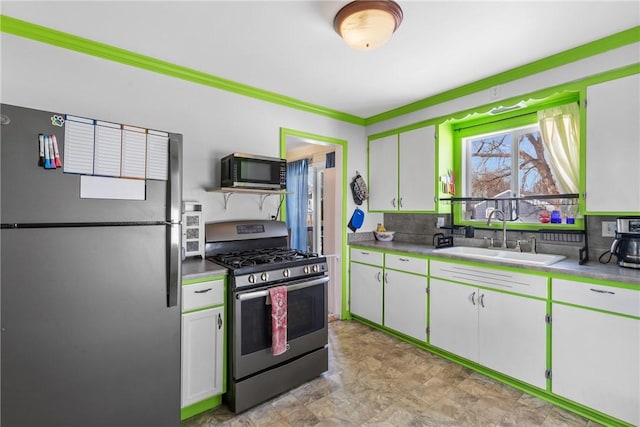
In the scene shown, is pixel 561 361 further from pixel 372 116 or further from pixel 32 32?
pixel 32 32

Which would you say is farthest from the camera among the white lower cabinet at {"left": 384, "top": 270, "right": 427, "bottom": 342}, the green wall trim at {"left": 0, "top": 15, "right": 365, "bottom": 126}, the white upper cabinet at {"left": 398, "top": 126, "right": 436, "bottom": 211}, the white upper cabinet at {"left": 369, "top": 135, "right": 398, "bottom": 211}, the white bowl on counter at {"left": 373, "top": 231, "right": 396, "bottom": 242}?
the white bowl on counter at {"left": 373, "top": 231, "right": 396, "bottom": 242}

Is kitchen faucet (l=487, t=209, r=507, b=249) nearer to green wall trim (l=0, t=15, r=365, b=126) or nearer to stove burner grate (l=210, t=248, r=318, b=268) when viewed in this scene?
stove burner grate (l=210, t=248, r=318, b=268)

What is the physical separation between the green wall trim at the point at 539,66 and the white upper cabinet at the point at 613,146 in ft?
0.79

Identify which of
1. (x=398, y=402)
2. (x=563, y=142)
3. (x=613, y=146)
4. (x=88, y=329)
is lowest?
(x=398, y=402)

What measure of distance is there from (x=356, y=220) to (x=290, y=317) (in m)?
1.72

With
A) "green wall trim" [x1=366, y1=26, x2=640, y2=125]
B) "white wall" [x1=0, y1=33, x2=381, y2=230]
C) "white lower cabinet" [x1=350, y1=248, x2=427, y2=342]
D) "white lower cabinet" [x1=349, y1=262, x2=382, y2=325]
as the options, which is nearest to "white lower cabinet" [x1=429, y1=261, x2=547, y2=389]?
"white lower cabinet" [x1=350, y1=248, x2=427, y2=342]

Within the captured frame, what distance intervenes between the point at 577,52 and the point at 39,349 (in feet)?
12.0

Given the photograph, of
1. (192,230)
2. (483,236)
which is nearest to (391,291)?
(483,236)

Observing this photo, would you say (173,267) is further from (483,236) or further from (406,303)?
(483,236)

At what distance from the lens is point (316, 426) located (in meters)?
1.85

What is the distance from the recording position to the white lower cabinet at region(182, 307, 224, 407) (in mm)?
1876

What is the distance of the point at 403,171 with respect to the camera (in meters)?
3.38

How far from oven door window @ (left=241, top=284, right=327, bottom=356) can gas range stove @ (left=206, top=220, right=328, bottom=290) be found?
0.13m

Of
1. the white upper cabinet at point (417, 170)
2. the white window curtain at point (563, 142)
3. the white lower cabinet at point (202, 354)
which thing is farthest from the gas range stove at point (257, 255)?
the white window curtain at point (563, 142)
